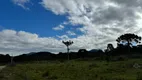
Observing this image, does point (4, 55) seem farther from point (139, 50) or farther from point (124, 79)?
point (124, 79)

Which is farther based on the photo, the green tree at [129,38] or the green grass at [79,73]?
the green tree at [129,38]

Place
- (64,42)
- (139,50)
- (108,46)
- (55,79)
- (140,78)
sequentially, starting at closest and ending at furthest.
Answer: (140,78) → (55,79) → (64,42) → (108,46) → (139,50)

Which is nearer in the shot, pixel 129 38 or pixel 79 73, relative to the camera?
pixel 79 73

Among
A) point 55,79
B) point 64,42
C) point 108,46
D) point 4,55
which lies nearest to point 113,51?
point 108,46

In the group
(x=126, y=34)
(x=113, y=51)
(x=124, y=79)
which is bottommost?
(x=124, y=79)

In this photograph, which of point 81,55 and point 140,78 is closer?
point 140,78

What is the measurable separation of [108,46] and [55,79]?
90571 mm

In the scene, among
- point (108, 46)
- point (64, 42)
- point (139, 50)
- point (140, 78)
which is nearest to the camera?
point (140, 78)

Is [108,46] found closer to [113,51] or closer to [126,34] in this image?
[113,51]

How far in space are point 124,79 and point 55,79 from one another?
6.29 m

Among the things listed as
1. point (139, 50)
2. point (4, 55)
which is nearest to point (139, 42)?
point (139, 50)

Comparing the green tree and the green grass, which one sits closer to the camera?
the green grass

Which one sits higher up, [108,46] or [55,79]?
[108,46]

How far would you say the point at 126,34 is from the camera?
122438 millimetres
